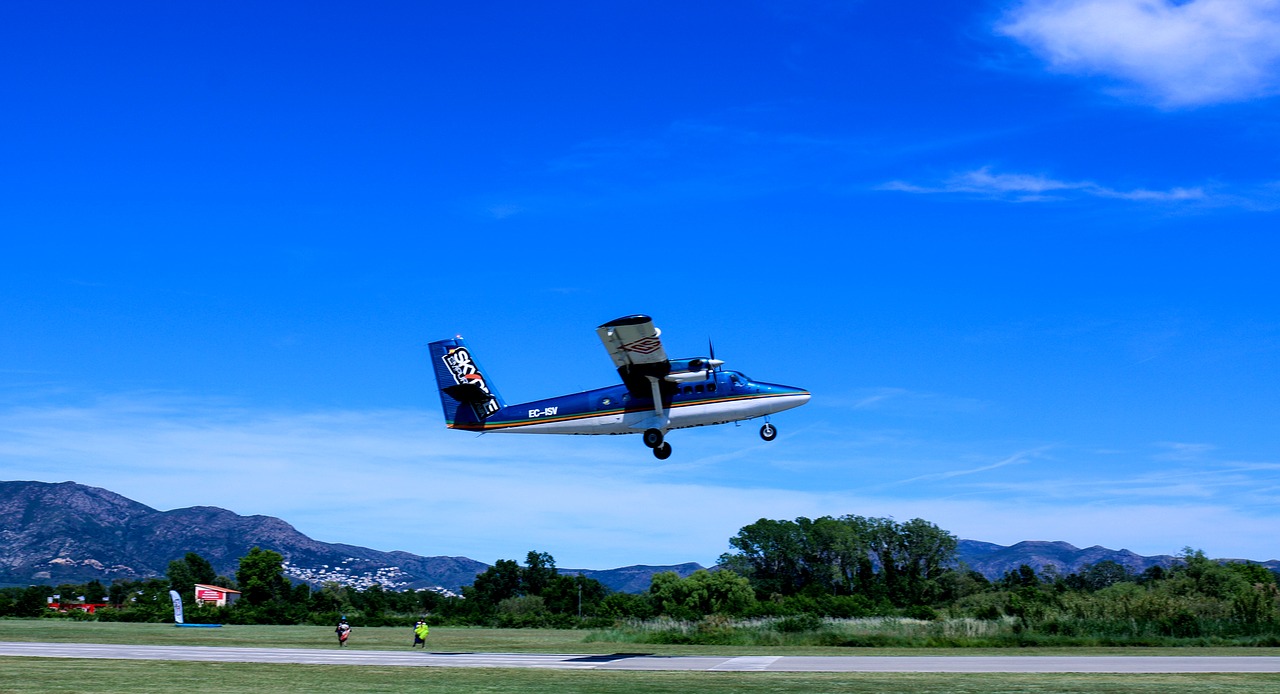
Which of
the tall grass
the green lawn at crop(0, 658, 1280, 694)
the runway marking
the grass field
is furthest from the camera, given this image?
the tall grass

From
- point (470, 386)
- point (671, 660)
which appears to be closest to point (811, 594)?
point (671, 660)

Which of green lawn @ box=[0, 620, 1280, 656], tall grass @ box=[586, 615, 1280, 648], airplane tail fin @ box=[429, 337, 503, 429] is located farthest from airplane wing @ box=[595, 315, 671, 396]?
tall grass @ box=[586, 615, 1280, 648]

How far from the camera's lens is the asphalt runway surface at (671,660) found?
37938mm

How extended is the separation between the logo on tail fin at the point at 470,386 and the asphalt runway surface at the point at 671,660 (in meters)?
10.2

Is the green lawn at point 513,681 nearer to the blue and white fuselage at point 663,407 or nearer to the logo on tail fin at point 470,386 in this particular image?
the blue and white fuselage at point 663,407

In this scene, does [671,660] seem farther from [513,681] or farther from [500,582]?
[500,582]

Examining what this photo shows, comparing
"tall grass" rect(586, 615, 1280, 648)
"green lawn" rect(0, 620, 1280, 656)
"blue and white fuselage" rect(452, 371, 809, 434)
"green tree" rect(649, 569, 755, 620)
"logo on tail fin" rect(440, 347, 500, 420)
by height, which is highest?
"logo on tail fin" rect(440, 347, 500, 420)

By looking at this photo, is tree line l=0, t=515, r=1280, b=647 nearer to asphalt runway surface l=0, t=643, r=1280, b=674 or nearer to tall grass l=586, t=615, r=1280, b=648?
tall grass l=586, t=615, r=1280, b=648

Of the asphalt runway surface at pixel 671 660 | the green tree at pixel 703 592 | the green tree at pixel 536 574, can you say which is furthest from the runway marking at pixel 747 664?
the green tree at pixel 536 574

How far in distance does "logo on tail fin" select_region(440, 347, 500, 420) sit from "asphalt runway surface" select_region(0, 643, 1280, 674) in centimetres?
1017

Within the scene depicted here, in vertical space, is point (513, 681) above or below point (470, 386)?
below

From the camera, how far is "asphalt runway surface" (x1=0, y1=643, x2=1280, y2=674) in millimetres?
37938

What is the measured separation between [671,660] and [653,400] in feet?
39.4

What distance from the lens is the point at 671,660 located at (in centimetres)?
4381
